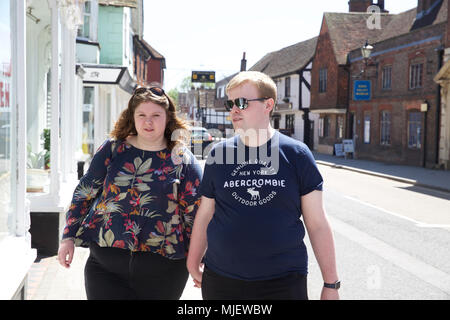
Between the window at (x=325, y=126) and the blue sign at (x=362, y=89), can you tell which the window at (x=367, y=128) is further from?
the window at (x=325, y=126)

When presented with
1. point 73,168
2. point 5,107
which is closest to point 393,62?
point 73,168

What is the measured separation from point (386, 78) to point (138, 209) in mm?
27919

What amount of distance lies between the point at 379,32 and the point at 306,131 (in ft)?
31.8

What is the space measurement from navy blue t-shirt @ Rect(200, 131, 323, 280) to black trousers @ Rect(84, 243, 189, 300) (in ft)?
1.75

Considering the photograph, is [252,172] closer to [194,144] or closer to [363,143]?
[194,144]

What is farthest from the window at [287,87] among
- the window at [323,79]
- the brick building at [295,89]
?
the window at [323,79]

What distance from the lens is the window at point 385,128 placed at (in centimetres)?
2852

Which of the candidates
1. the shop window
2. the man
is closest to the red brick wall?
the shop window

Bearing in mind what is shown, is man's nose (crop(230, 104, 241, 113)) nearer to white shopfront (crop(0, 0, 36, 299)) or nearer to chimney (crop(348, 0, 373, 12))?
white shopfront (crop(0, 0, 36, 299))

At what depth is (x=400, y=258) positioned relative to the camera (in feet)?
22.7

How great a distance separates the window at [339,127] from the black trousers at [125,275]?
109ft

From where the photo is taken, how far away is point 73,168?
8742 mm

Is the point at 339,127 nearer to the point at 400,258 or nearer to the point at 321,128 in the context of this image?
the point at 321,128

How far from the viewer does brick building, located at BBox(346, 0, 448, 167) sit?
2414 centimetres
